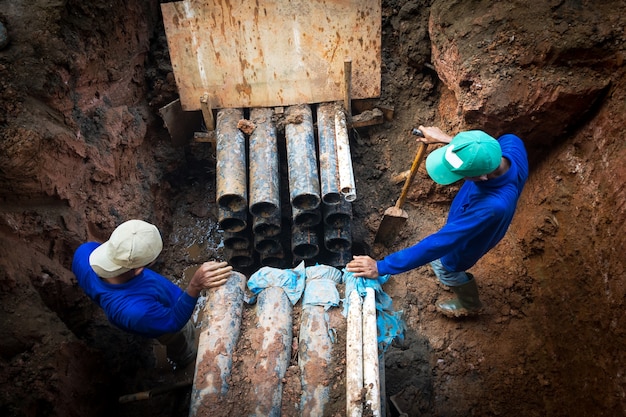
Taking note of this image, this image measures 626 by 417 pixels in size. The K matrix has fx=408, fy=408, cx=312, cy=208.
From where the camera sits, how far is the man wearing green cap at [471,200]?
105 inches

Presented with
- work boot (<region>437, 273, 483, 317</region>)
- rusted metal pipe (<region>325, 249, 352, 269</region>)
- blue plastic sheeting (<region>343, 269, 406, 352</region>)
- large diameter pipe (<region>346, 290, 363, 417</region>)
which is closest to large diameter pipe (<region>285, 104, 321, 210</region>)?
rusted metal pipe (<region>325, 249, 352, 269</region>)

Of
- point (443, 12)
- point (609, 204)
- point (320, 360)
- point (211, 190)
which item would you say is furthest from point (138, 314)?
point (443, 12)

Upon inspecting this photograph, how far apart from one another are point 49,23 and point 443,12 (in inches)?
154

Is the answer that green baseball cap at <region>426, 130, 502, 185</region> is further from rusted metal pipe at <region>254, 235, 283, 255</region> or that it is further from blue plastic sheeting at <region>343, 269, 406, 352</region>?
rusted metal pipe at <region>254, 235, 283, 255</region>

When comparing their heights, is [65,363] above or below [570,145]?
below

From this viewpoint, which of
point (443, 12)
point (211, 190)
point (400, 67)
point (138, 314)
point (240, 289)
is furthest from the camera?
point (211, 190)

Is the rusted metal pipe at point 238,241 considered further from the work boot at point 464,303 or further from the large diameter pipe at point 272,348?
the work boot at point 464,303

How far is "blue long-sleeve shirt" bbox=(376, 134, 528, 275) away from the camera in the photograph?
2.79 m

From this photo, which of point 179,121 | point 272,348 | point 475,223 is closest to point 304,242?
point 272,348

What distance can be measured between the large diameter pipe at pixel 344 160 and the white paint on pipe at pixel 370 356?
1.20 meters

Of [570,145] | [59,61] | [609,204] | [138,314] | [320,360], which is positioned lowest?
[320,360]

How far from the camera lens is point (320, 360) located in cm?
286

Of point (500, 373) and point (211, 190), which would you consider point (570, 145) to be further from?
point (211, 190)

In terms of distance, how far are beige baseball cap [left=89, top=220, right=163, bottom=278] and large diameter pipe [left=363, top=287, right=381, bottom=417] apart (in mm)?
1567
